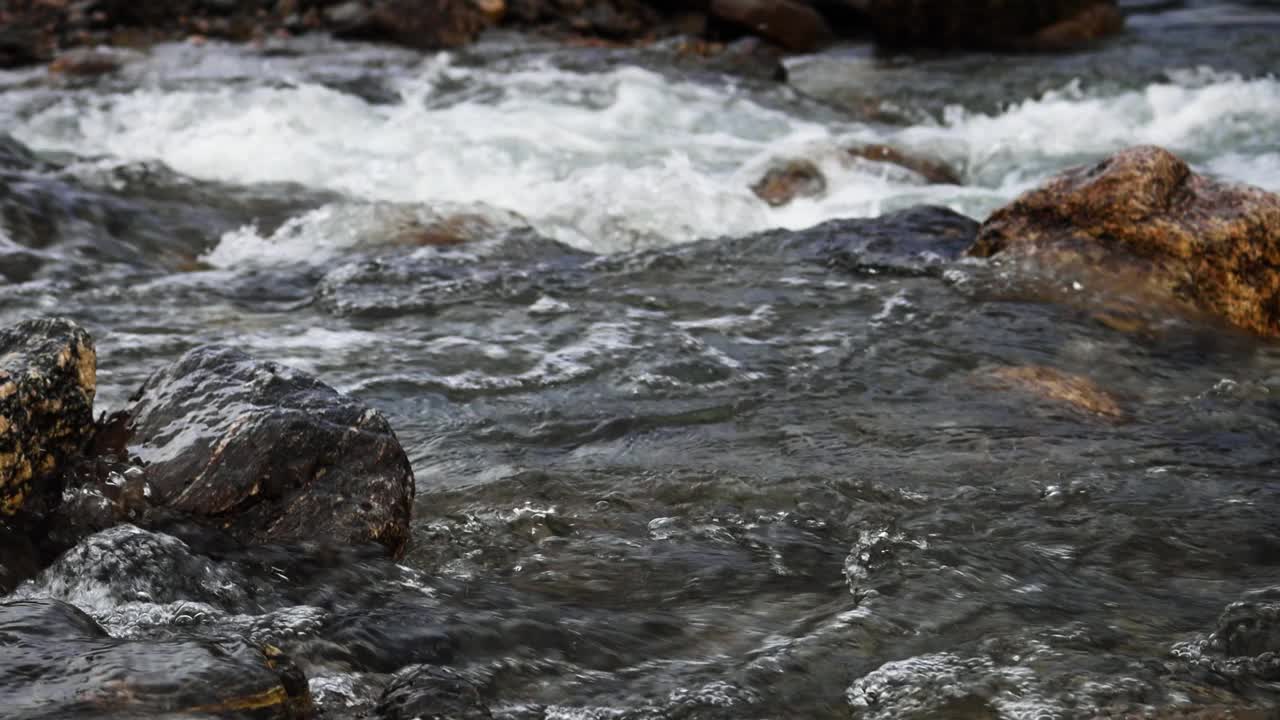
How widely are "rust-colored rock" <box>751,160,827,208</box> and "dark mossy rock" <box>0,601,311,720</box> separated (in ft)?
19.5

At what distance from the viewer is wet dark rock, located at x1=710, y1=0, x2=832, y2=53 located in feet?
47.2

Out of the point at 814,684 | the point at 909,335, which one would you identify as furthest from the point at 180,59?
the point at 814,684

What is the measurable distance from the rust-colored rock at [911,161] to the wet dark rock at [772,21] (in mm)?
5805

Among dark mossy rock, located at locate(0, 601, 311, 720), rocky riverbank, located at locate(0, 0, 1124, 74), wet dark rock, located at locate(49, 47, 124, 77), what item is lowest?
dark mossy rock, located at locate(0, 601, 311, 720)

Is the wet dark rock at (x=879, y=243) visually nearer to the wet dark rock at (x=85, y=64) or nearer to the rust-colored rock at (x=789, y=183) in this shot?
the rust-colored rock at (x=789, y=183)

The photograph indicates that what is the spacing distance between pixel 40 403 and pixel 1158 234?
4.31 m

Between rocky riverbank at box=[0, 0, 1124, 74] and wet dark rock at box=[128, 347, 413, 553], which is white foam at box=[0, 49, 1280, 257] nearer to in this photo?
rocky riverbank at box=[0, 0, 1124, 74]

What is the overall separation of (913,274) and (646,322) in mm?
1296

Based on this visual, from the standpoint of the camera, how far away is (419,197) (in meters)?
8.05

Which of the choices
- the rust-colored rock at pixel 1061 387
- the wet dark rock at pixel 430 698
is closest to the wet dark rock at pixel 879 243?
the rust-colored rock at pixel 1061 387

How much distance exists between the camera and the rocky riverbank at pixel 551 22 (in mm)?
13820

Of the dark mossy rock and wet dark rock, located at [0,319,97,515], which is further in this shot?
wet dark rock, located at [0,319,97,515]

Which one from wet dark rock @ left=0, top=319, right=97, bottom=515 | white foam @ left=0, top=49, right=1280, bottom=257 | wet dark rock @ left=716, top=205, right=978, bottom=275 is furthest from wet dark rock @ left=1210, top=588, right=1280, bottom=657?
white foam @ left=0, top=49, right=1280, bottom=257

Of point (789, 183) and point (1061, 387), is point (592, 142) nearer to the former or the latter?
point (789, 183)
